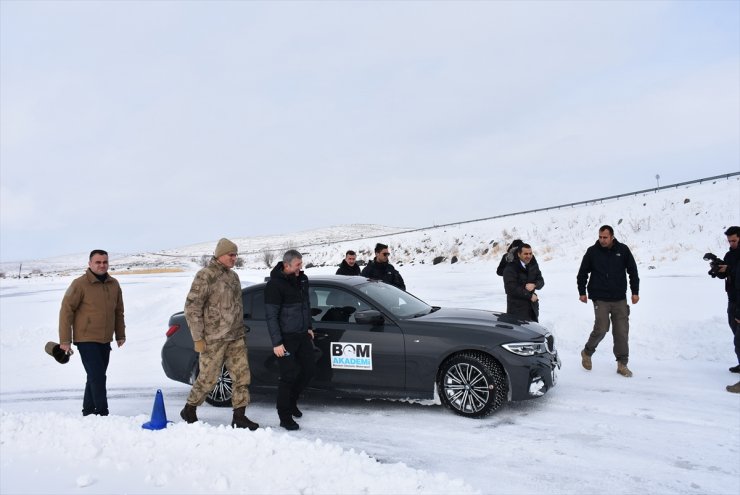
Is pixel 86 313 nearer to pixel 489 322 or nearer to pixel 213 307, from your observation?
pixel 213 307

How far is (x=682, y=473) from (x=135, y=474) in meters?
4.07

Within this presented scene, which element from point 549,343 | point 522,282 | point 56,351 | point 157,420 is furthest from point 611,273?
point 56,351

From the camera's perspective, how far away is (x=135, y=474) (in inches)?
150

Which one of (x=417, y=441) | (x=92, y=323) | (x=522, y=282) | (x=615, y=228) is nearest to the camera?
(x=417, y=441)

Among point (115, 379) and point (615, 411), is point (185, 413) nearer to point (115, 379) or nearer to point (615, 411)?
point (115, 379)

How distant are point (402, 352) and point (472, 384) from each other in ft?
2.60

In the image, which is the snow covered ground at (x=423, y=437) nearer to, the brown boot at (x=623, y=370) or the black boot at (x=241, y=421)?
the brown boot at (x=623, y=370)

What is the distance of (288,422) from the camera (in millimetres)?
5266

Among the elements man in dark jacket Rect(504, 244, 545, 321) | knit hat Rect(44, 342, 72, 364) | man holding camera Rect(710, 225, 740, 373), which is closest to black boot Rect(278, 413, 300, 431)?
knit hat Rect(44, 342, 72, 364)

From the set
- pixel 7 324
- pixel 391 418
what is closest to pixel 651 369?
pixel 391 418

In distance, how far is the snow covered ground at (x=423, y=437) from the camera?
373cm

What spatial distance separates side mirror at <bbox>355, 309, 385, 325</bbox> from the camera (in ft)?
18.6

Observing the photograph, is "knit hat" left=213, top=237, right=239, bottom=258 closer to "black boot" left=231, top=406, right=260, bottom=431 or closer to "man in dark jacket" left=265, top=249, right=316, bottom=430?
"man in dark jacket" left=265, top=249, right=316, bottom=430

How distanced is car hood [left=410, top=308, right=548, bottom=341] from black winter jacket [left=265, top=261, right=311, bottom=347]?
133 centimetres
